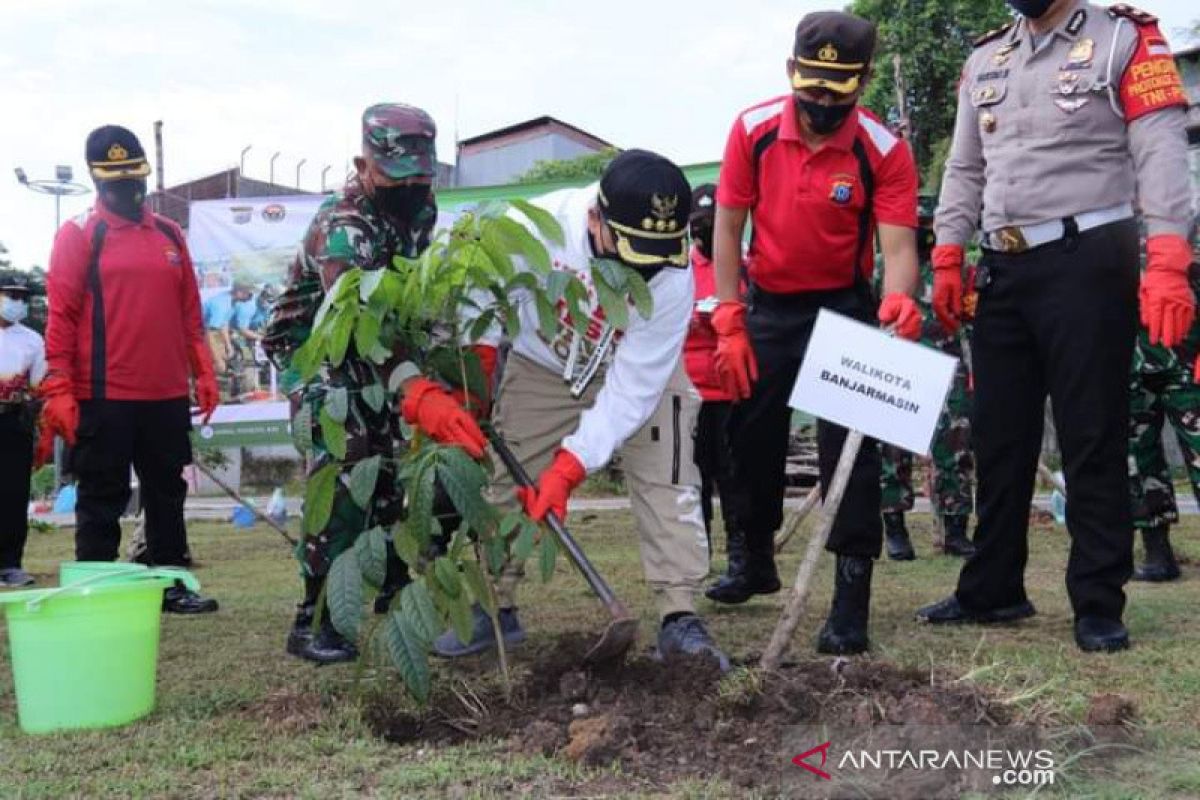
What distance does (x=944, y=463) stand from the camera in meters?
5.54

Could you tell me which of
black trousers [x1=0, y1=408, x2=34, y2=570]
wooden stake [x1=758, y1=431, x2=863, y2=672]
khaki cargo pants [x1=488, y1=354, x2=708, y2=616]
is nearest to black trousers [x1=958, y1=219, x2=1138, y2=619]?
wooden stake [x1=758, y1=431, x2=863, y2=672]

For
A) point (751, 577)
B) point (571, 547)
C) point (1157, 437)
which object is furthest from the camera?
point (1157, 437)

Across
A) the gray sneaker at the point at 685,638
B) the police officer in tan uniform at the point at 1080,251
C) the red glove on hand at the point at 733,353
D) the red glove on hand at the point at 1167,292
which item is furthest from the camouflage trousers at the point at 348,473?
the red glove on hand at the point at 1167,292

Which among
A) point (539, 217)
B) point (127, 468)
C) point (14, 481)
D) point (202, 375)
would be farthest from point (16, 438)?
point (539, 217)

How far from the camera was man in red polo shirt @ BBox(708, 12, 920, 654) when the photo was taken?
3211mm

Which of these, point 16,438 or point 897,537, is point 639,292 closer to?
point 897,537

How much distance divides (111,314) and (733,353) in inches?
102

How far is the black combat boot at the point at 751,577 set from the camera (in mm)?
4023

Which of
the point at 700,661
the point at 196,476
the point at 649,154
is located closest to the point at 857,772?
the point at 700,661

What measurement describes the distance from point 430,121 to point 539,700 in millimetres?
1716

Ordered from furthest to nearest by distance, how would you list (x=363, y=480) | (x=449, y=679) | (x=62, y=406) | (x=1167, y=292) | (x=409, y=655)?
(x=62, y=406) → (x=1167, y=292) → (x=449, y=679) → (x=363, y=480) → (x=409, y=655)

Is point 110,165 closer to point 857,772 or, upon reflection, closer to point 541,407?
point 541,407

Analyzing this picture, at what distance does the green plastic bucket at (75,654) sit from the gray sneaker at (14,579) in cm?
354

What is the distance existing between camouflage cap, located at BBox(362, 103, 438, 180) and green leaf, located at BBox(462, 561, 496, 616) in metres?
1.27
